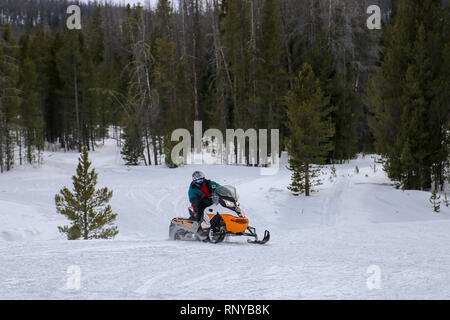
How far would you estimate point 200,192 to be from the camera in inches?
328

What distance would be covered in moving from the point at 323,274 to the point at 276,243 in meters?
3.16

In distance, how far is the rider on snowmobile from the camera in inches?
327

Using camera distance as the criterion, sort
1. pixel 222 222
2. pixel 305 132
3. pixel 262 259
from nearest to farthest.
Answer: pixel 262 259 → pixel 222 222 → pixel 305 132

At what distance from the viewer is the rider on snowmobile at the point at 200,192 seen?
8297 mm

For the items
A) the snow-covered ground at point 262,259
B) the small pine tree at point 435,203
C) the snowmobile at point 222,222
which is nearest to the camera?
the snow-covered ground at point 262,259

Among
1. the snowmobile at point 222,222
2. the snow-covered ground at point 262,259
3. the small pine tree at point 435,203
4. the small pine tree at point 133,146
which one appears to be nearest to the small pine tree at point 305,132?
the snow-covered ground at point 262,259

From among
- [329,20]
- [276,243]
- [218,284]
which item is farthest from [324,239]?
[329,20]

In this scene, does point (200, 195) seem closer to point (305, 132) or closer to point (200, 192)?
point (200, 192)

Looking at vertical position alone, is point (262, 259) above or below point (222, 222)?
below

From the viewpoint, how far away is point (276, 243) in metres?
8.41

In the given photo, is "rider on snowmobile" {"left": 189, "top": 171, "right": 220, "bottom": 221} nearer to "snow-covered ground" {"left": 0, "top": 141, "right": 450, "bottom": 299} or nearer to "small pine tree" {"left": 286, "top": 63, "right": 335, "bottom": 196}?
"snow-covered ground" {"left": 0, "top": 141, "right": 450, "bottom": 299}

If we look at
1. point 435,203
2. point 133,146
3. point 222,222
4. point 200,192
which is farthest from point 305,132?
point 133,146

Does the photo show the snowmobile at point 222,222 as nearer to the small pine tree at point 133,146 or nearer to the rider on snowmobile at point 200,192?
the rider on snowmobile at point 200,192

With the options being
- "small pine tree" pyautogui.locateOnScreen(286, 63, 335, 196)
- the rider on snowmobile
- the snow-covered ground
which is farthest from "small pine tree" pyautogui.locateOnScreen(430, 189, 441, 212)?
the rider on snowmobile
